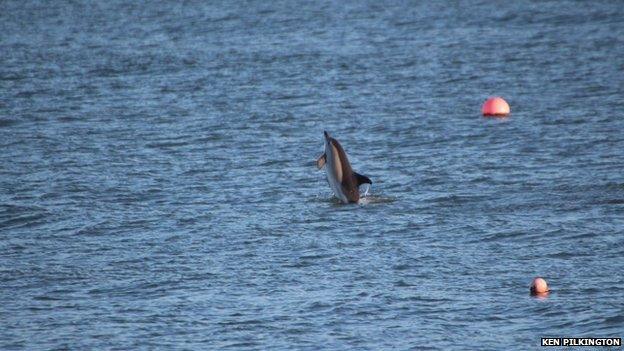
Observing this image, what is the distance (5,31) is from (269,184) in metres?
38.2

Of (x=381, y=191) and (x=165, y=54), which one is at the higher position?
(x=165, y=54)

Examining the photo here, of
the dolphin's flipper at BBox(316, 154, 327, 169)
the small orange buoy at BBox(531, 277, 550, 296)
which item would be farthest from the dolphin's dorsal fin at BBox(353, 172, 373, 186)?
the small orange buoy at BBox(531, 277, 550, 296)

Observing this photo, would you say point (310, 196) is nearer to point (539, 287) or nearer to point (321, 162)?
point (321, 162)

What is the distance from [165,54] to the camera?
50.9 metres

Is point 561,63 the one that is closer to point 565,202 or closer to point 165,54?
point 165,54

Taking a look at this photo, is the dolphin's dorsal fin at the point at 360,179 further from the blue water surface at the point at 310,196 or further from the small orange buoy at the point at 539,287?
the small orange buoy at the point at 539,287

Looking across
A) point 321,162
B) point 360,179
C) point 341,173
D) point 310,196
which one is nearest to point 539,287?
point 360,179

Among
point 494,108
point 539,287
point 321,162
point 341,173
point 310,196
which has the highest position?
point 494,108

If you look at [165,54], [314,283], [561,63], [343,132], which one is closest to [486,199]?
[314,283]

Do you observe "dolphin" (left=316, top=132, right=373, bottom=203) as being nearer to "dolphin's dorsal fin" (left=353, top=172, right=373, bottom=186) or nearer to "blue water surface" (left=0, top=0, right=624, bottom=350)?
"dolphin's dorsal fin" (left=353, top=172, right=373, bottom=186)

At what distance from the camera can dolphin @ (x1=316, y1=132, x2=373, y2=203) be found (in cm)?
2448

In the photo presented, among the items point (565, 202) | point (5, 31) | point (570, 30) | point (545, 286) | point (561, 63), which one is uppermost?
point (5, 31)

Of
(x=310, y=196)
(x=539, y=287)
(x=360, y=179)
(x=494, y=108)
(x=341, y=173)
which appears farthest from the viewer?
(x=494, y=108)

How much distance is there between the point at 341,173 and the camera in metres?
24.5
